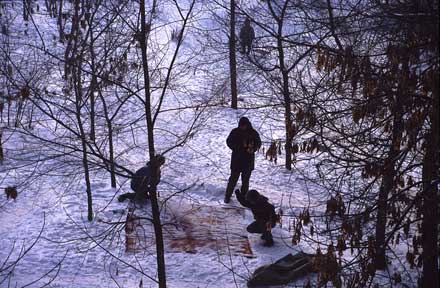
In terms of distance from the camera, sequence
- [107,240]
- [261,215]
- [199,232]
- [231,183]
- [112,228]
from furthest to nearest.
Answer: [231,183] → [199,232] → [107,240] → [261,215] → [112,228]

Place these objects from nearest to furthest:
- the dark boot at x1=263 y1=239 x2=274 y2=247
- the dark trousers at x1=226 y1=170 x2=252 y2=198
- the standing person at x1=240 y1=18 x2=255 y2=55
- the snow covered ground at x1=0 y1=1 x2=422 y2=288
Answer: the snow covered ground at x1=0 y1=1 x2=422 y2=288 < the dark boot at x1=263 y1=239 x2=274 y2=247 < the dark trousers at x1=226 y1=170 x2=252 y2=198 < the standing person at x1=240 y1=18 x2=255 y2=55

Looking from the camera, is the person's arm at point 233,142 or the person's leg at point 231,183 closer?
the person's arm at point 233,142

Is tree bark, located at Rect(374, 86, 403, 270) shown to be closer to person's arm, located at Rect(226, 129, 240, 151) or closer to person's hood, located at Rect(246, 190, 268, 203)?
person's hood, located at Rect(246, 190, 268, 203)

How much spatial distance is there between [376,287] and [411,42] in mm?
2183

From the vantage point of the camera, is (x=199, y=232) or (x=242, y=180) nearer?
(x=199, y=232)

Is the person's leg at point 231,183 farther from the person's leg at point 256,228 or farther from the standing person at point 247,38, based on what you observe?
the standing person at point 247,38

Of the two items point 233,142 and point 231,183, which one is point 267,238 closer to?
point 231,183

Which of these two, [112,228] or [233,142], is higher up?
[233,142]

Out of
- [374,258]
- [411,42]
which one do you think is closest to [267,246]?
[374,258]

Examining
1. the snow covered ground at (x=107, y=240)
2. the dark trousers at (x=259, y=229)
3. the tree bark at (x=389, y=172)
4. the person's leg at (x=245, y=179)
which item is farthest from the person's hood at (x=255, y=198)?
the tree bark at (x=389, y=172)

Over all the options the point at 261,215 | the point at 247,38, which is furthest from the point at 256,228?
the point at 247,38

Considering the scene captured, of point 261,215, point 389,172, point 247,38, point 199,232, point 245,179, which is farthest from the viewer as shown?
point 247,38

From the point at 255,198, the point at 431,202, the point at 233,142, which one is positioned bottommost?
the point at 255,198

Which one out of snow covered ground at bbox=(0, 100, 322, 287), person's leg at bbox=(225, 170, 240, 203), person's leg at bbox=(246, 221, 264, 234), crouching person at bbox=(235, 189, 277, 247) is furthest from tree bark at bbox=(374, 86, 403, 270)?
person's leg at bbox=(225, 170, 240, 203)
